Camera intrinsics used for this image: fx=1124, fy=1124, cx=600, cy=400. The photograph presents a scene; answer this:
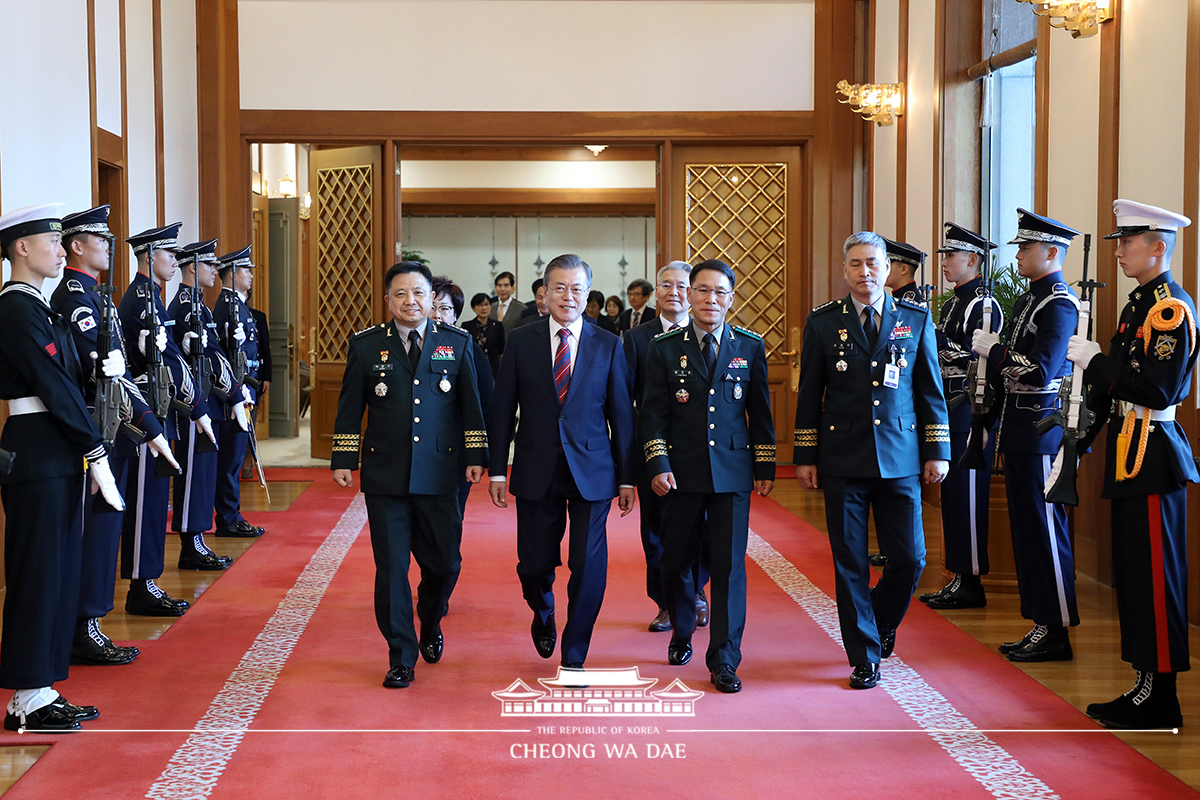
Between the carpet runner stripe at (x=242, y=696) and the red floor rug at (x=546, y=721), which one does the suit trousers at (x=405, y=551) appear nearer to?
the red floor rug at (x=546, y=721)

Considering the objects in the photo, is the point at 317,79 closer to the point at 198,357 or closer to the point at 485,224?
the point at 198,357

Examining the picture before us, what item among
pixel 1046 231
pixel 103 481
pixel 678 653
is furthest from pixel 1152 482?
pixel 103 481

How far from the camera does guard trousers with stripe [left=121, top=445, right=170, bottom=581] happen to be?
4691mm

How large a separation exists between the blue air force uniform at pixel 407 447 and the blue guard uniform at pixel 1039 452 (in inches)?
79.4

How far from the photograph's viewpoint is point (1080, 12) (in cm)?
498

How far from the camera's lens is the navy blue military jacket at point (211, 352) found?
18.1ft

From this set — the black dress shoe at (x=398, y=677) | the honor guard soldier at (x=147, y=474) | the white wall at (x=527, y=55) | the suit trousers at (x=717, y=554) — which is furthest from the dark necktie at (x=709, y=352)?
the white wall at (x=527, y=55)

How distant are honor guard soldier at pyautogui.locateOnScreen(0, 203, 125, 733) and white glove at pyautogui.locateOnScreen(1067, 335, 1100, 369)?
2.98 meters

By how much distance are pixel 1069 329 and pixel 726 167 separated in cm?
520

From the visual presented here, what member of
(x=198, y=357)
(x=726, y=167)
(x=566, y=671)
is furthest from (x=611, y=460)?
(x=726, y=167)

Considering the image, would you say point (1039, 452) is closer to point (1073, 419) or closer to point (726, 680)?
point (1073, 419)

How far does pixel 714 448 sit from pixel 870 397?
548mm

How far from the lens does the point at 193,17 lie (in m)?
8.55

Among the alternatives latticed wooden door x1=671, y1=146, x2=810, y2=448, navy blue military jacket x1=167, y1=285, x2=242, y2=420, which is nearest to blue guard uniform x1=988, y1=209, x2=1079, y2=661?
navy blue military jacket x1=167, y1=285, x2=242, y2=420
